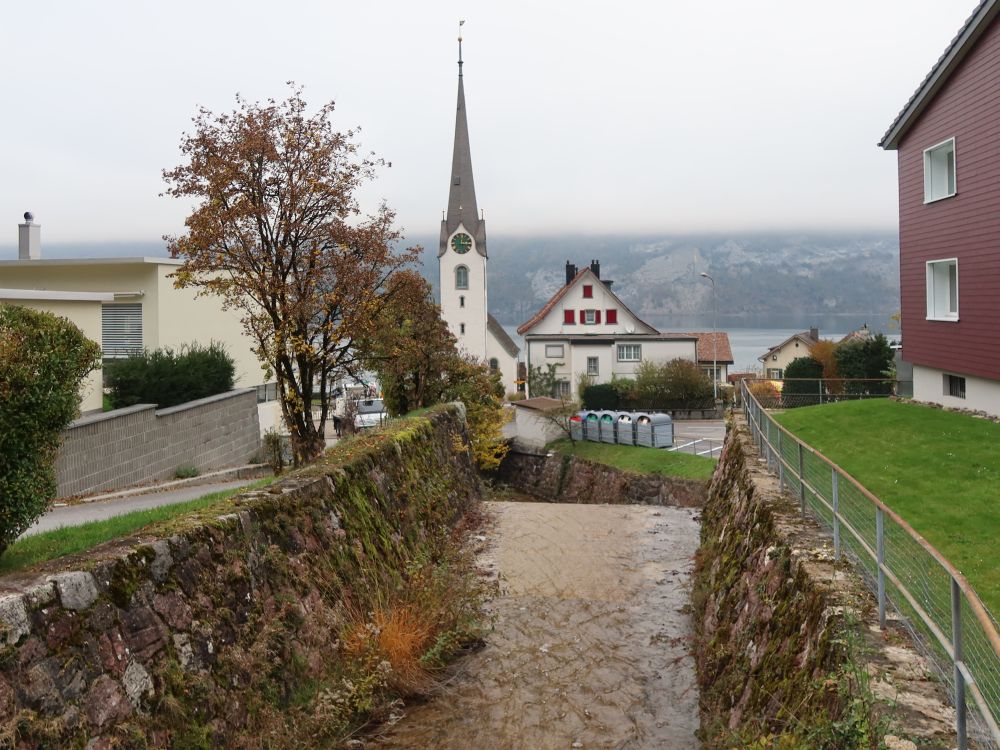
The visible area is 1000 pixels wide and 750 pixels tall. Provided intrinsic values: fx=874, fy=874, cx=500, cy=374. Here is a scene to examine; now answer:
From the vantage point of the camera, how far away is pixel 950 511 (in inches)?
461

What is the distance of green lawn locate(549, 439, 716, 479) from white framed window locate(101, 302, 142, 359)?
20.7m

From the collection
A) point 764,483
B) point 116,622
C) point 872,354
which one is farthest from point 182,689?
point 872,354

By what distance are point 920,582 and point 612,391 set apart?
51.2 meters

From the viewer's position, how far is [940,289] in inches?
898

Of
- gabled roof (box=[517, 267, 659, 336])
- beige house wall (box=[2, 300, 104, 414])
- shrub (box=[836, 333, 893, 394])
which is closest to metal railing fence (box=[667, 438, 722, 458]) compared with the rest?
shrub (box=[836, 333, 893, 394])

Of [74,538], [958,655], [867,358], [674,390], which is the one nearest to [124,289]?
[74,538]

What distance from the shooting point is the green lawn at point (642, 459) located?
35.1m

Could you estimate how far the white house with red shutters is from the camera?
66.1 metres

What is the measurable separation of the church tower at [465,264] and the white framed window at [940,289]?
68405 millimetres

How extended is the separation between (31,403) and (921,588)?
22.8ft

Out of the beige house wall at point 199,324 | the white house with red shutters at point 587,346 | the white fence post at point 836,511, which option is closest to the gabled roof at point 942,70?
the white fence post at point 836,511

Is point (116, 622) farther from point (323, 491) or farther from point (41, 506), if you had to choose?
point (323, 491)

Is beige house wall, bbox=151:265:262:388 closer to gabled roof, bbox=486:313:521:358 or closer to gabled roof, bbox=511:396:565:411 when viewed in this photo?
gabled roof, bbox=511:396:565:411

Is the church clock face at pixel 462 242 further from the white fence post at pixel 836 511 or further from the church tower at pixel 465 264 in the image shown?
the white fence post at pixel 836 511
